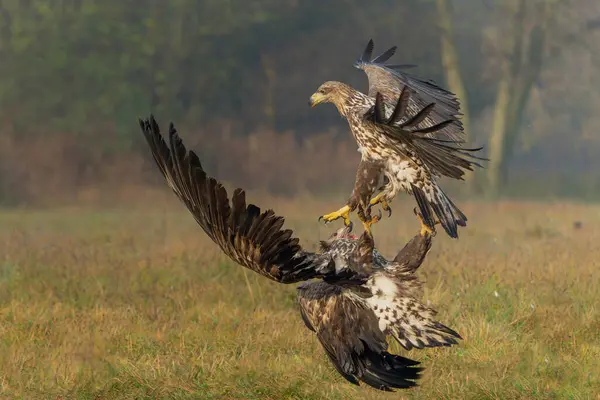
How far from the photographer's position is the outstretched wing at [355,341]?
618 cm

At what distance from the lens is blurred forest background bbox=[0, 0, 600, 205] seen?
24.5 meters

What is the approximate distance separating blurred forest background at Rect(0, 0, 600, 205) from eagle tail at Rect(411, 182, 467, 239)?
16.5m

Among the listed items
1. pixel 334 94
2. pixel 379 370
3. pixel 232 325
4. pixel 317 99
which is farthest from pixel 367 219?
pixel 232 325

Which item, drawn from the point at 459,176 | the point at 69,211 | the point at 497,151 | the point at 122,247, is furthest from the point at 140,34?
the point at 459,176

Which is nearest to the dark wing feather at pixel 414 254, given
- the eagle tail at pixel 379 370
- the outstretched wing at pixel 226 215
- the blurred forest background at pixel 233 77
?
the eagle tail at pixel 379 370

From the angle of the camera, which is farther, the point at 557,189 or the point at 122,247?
the point at 557,189

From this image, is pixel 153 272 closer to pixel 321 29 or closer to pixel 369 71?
pixel 369 71

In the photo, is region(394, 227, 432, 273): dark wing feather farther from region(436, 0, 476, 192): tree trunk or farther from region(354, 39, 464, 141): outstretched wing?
region(436, 0, 476, 192): tree trunk

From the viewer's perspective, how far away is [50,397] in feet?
22.9

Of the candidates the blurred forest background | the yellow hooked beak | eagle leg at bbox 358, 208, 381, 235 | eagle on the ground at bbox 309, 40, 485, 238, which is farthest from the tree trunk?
eagle leg at bbox 358, 208, 381, 235

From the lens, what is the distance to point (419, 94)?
24.7 ft

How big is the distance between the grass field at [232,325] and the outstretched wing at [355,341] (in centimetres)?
69

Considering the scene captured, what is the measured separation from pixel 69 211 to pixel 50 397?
49.8 ft

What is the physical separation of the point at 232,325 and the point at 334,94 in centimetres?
292
